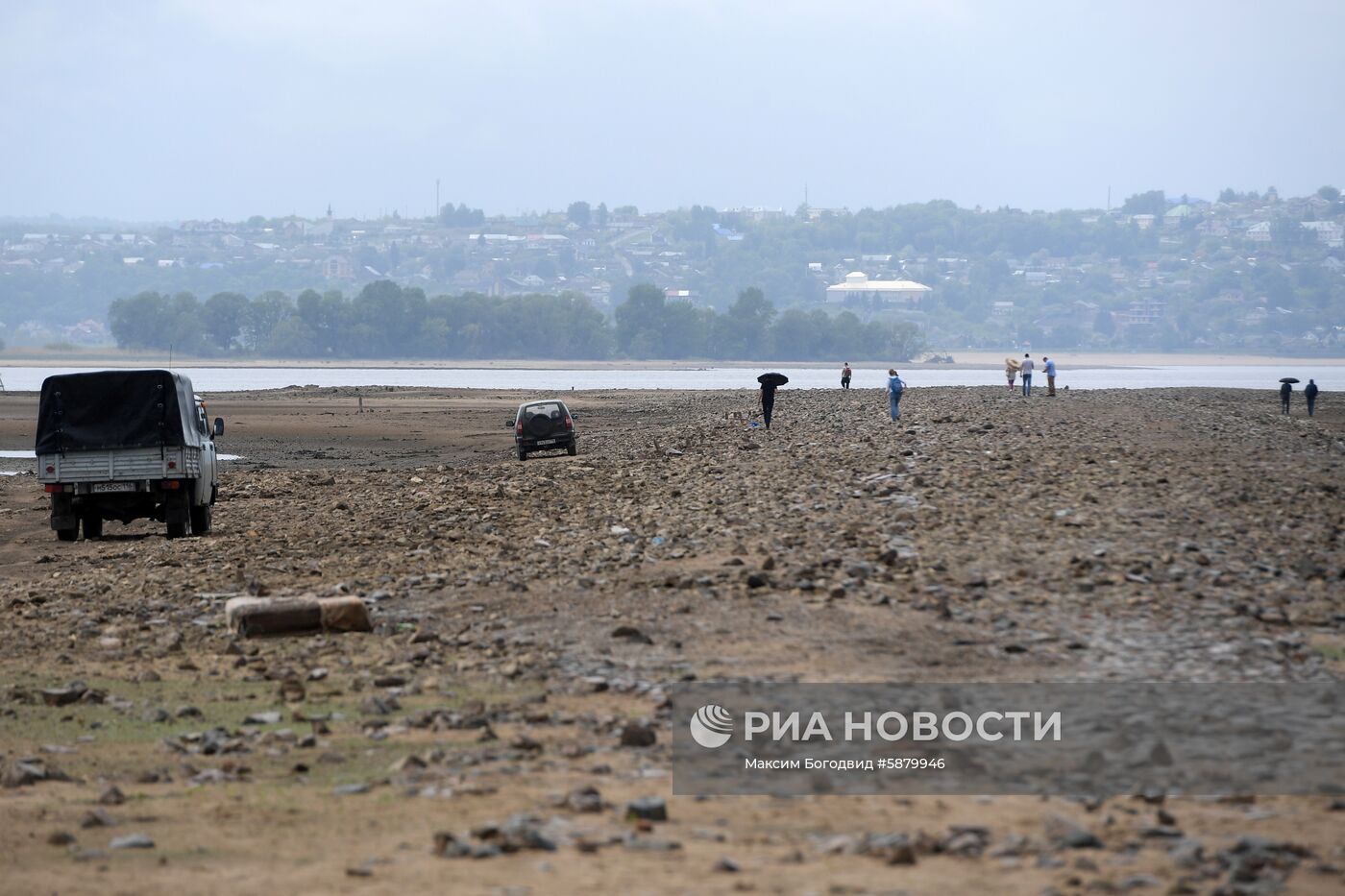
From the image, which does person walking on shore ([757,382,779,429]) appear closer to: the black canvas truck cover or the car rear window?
the car rear window

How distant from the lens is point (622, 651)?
12781mm

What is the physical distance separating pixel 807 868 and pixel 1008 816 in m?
1.28

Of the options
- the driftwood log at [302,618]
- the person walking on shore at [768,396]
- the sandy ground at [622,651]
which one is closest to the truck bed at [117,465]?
the sandy ground at [622,651]

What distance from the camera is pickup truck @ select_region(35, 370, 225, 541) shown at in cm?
2405

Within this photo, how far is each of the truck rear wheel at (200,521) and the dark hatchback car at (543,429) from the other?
15066 mm

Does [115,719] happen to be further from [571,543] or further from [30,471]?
[30,471]

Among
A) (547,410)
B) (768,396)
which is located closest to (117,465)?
(547,410)

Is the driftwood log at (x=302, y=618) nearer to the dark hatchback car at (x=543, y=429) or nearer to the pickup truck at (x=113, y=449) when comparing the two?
the pickup truck at (x=113, y=449)

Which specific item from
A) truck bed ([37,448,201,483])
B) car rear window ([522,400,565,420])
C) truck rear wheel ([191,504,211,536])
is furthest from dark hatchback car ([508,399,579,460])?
truck bed ([37,448,201,483])

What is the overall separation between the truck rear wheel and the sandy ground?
0.68 metres

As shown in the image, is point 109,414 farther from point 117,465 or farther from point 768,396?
point 768,396

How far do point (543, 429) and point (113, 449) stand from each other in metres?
16.7

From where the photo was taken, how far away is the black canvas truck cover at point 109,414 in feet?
79.0

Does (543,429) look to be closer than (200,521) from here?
No
